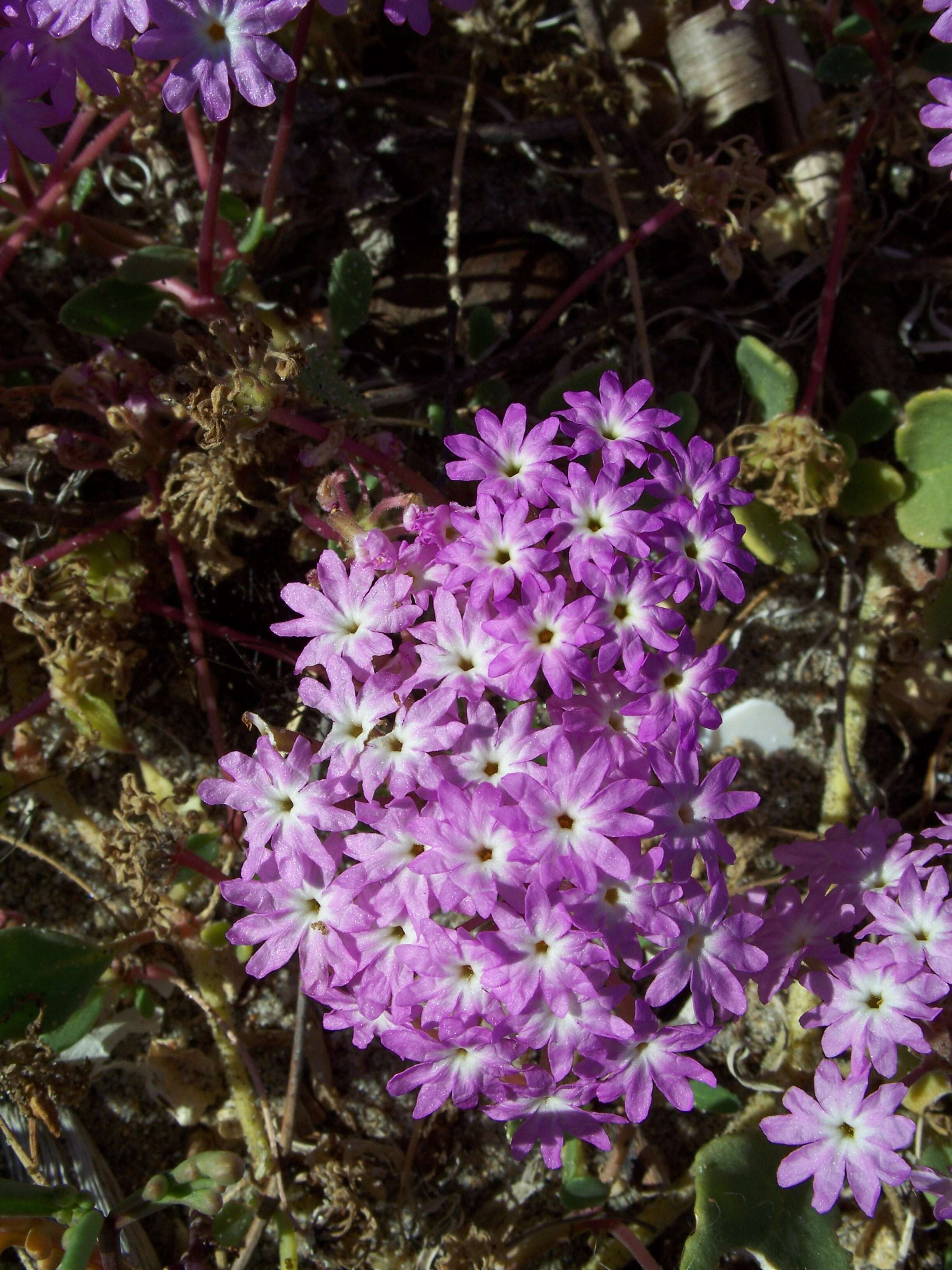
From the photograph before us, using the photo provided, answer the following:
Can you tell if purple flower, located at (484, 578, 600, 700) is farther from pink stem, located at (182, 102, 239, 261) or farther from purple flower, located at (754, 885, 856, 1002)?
pink stem, located at (182, 102, 239, 261)

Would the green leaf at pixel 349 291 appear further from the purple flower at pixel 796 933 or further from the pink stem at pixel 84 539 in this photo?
the purple flower at pixel 796 933

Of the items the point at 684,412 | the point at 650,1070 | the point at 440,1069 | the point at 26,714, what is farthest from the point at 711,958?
the point at 26,714

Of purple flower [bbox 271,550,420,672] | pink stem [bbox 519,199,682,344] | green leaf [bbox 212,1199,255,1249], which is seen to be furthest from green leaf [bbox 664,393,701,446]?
green leaf [bbox 212,1199,255,1249]

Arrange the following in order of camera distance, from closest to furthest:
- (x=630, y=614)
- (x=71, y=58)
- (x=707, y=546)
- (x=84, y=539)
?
(x=630, y=614)
(x=707, y=546)
(x=71, y=58)
(x=84, y=539)

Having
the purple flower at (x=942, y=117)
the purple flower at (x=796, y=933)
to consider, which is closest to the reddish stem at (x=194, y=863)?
the purple flower at (x=796, y=933)

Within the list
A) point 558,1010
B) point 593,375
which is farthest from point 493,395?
point 558,1010

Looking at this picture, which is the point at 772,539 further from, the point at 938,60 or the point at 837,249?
the point at 938,60
